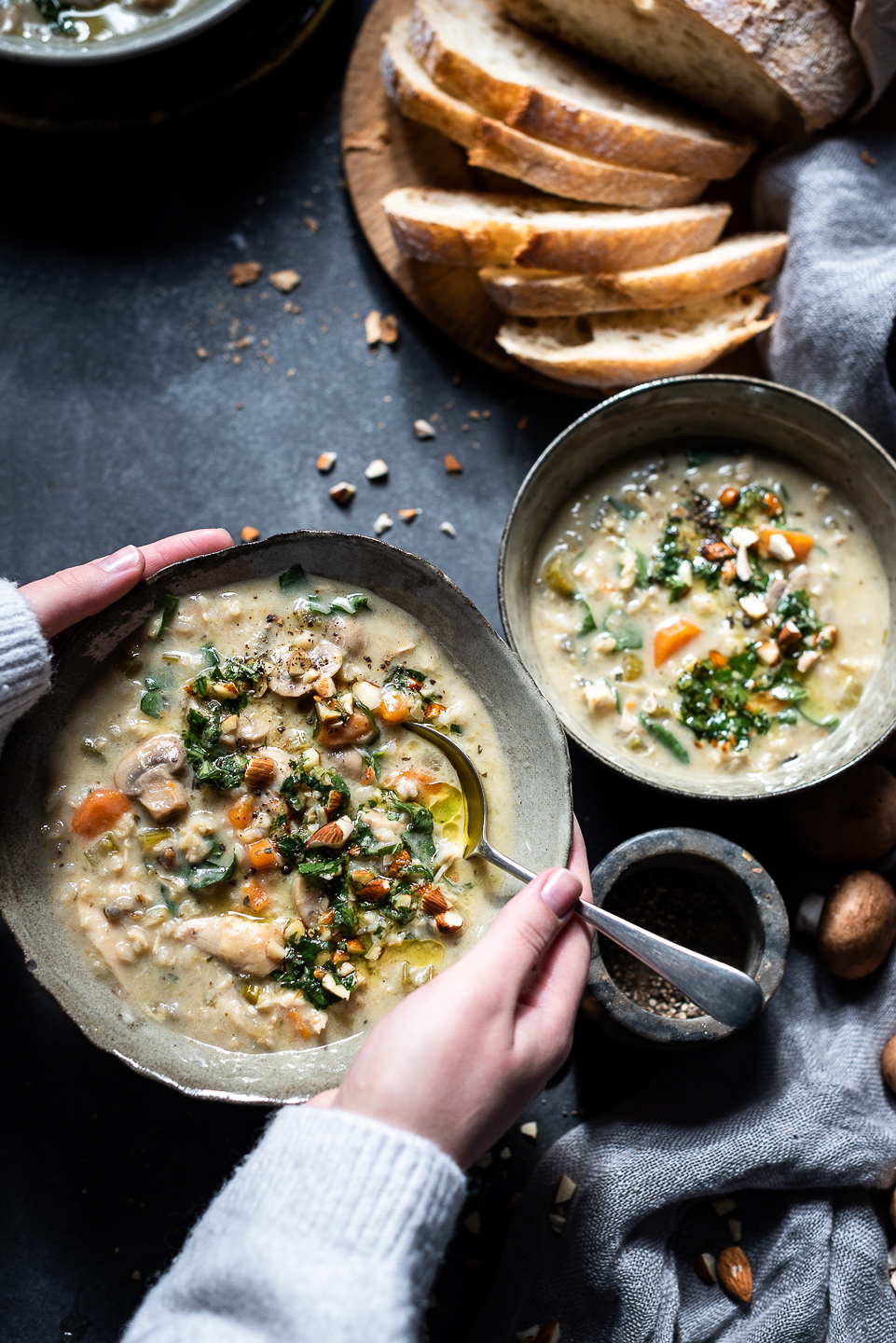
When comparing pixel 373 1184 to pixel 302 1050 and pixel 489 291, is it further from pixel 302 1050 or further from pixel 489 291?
pixel 489 291

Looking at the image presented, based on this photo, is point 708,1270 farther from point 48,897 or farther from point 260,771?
point 48,897

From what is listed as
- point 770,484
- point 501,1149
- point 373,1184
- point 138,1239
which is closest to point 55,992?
point 373,1184

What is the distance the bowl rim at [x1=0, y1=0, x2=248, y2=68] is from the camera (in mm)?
2607

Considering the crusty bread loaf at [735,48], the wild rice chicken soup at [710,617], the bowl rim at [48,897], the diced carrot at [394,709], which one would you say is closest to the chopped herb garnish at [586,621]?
the wild rice chicken soup at [710,617]

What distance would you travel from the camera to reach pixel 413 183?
299 centimetres

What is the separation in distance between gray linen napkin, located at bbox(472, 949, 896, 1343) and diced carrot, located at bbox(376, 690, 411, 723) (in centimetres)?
122

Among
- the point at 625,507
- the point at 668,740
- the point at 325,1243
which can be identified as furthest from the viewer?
the point at 625,507

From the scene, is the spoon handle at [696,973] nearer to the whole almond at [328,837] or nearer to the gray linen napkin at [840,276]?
the whole almond at [328,837]

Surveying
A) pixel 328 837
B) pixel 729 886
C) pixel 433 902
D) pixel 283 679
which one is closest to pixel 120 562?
pixel 283 679

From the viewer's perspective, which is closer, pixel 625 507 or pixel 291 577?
pixel 291 577

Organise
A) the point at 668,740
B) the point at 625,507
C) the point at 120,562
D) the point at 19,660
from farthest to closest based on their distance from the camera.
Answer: the point at 625,507
the point at 668,740
the point at 120,562
the point at 19,660

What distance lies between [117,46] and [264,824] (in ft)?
6.89

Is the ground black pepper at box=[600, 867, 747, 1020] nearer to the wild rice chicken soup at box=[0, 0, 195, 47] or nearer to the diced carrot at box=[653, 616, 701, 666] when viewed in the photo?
the diced carrot at box=[653, 616, 701, 666]

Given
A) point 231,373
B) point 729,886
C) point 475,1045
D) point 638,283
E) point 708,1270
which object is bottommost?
point 708,1270
